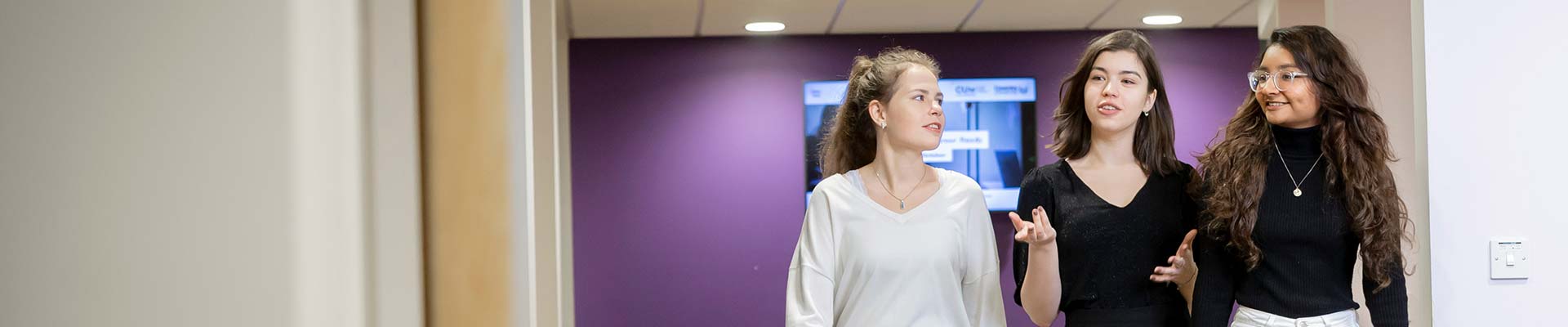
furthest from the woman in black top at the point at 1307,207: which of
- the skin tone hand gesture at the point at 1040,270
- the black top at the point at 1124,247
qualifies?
the skin tone hand gesture at the point at 1040,270

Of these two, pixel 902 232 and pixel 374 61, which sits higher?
pixel 374 61

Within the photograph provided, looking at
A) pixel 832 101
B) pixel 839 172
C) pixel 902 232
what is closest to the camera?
pixel 902 232

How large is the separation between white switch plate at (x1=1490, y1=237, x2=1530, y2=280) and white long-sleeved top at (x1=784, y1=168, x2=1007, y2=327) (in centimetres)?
100

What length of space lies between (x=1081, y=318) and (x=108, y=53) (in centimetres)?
198

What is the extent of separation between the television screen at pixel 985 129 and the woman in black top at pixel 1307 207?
4026mm

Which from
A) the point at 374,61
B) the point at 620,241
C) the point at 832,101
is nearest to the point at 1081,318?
the point at 374,61

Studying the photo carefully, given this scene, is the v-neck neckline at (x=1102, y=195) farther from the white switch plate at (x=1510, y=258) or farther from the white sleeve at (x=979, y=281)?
the white switch plate at (x=1510, y=258)

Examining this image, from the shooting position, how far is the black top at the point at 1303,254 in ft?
6.70

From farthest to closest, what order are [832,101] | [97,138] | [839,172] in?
[832,101], [839,172], [97,138]

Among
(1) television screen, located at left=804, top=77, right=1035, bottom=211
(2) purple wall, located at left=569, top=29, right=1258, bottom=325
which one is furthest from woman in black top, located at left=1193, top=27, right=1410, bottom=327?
(2) purple wall, located at left=569, top=29, right=1258, bottom=325

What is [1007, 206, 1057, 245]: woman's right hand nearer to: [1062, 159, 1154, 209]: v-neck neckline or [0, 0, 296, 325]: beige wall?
[1062, 159, 1154, 209]: v-neck neckline

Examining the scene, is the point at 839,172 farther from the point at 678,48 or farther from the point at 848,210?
the point at 678,48

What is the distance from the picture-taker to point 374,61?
2.28ft

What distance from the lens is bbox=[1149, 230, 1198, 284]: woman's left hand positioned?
2.20m
